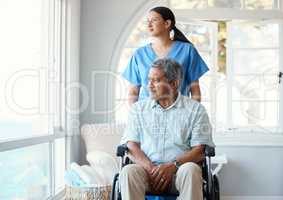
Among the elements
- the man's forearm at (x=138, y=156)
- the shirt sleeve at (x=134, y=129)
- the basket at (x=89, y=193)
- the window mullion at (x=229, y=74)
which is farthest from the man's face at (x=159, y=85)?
the window mullion at (x=229, y=74)

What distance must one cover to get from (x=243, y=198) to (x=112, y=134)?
55.9 inches

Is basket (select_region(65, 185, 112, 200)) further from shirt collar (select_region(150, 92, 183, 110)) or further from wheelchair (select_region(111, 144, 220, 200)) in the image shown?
shirt collar (select_region(150, 92, 183, 110))

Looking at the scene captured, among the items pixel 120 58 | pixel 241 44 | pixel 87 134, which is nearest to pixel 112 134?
pixel 87 134

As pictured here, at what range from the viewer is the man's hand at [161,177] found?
7.93 feet

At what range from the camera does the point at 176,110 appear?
104 inches

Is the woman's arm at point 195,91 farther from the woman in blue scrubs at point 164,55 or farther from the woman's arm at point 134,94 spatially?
the woman's arm at point 134,94

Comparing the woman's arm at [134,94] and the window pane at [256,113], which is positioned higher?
the woman's arm at [134,94]

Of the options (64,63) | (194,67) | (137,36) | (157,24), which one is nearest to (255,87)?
(137,36)

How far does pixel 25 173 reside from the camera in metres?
3.39

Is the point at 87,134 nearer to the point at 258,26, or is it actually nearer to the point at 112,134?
→ the point at 112,134

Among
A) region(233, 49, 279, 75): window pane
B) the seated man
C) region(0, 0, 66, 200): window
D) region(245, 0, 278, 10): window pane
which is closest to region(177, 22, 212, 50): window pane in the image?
region(233, 49, 279, 75): window pane

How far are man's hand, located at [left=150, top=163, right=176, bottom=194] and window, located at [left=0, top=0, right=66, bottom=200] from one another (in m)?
0.95

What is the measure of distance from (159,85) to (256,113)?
2.20 meters

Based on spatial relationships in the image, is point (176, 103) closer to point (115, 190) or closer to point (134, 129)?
point (134, 129)
